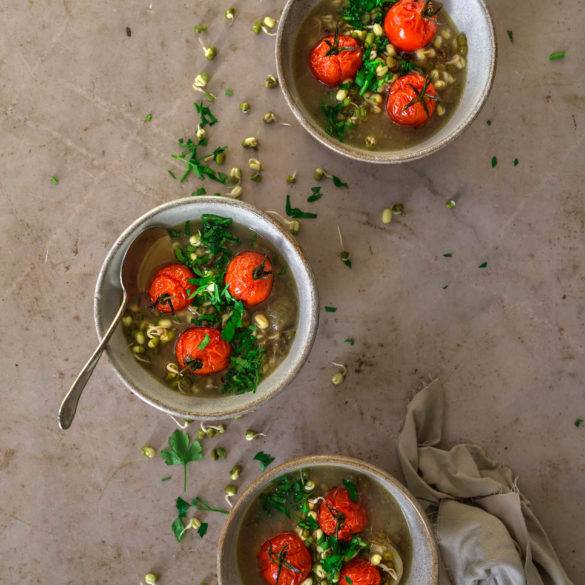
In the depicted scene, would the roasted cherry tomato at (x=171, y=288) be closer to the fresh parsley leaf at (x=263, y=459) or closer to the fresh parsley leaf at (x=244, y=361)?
the fresh parsley leaf at (x=244, y=361)

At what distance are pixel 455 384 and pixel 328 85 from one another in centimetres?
119

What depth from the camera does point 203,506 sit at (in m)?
2.42

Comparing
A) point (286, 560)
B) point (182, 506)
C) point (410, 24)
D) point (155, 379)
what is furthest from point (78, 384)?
point (410, 24)

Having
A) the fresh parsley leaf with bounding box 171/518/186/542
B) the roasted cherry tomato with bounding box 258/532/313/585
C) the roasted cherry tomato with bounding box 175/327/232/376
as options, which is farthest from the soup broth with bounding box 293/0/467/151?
the fresh parsley leaf with bounding box 171/518/186/542

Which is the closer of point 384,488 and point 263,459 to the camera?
point 384,488

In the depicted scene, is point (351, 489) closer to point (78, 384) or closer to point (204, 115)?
point (78, 384)

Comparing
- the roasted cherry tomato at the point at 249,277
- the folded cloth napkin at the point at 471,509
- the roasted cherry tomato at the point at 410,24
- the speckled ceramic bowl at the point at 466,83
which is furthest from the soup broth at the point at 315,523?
the roasted cherry tomato at the point at 410,24

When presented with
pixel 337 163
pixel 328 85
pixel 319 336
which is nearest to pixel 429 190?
pixel 337 163

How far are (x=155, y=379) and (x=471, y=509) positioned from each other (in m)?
1.22

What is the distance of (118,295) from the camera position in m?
2.10

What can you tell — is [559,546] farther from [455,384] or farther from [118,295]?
[118,295]

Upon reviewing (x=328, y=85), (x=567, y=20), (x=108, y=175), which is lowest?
(x=108, y=175)

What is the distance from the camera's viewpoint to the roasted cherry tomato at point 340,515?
7.04ft

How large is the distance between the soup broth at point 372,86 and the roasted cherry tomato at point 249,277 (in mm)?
532
